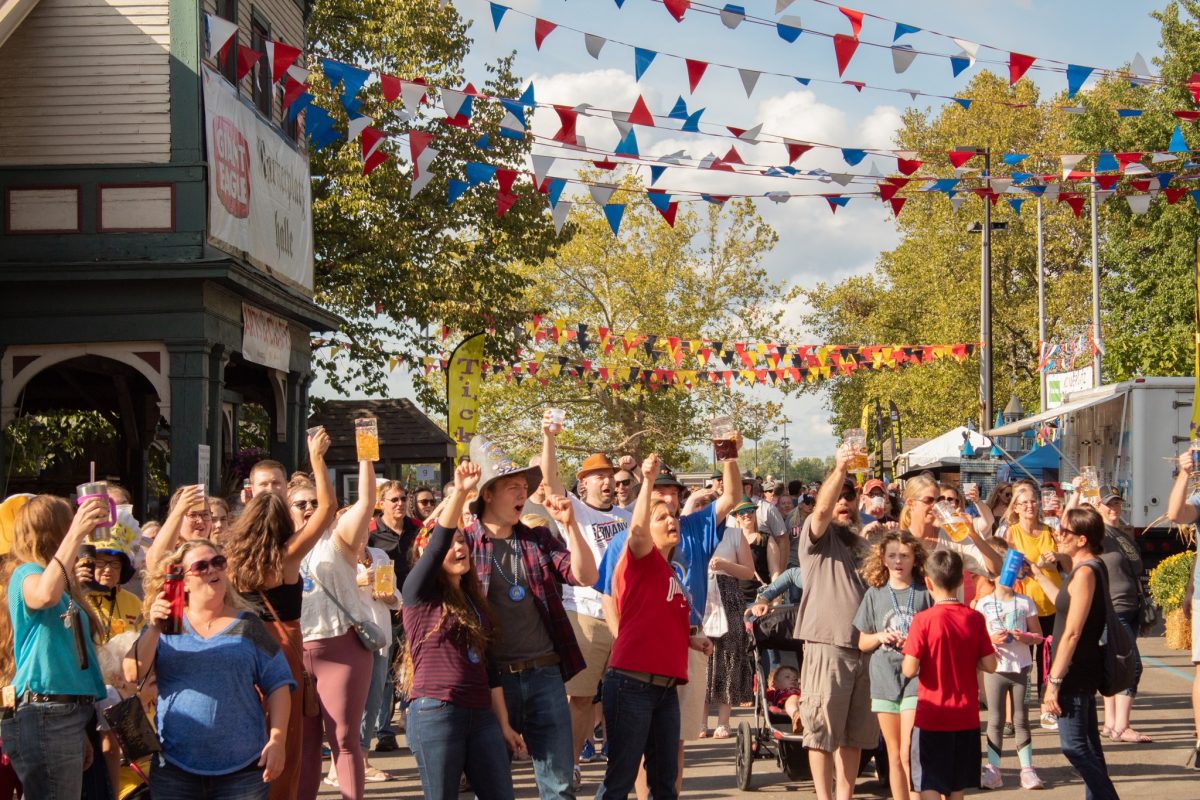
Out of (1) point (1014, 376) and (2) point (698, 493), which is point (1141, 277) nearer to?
(1) point (1014, 376)

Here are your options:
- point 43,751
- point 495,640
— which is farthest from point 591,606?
point 43,751

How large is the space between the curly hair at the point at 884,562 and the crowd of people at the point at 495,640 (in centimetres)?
2

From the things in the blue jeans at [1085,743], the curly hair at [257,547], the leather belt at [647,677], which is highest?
the curly hair at [257,547]

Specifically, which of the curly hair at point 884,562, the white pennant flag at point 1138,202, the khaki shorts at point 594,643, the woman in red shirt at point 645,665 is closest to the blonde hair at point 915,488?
the curly hair at point 884,562

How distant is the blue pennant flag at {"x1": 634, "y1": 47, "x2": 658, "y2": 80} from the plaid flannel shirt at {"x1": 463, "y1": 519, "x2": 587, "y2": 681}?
654 centimetres

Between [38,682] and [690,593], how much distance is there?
3832 millimetres

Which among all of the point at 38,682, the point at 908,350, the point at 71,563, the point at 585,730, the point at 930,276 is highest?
the point at 930,276

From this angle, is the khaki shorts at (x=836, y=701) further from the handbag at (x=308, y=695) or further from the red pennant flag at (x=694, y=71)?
the red pennant flag at (x=694, y=71)

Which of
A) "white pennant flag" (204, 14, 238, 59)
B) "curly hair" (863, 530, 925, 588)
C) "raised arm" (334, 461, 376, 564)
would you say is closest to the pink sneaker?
"curly hair" (863, 530, 925, 588)

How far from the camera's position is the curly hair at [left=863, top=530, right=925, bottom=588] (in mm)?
8258

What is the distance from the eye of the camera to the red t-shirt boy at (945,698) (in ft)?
24.4

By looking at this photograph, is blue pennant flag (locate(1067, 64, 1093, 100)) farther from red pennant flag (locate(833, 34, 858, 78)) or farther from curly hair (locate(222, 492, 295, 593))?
curly hair (locate(222, 492, 295, 593))

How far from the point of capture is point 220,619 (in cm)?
582

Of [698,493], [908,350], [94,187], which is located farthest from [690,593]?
[908,350]
